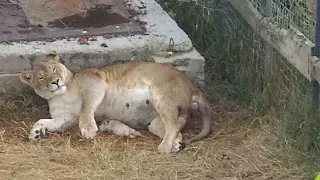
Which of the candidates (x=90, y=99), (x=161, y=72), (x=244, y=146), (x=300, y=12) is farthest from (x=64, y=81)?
(x=300, y=12)

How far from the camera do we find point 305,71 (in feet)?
17.0

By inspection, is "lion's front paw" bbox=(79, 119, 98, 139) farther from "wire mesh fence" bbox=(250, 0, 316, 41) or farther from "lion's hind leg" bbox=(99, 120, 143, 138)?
"wire mesh fence" bbox=(250, 0, 316, 41)

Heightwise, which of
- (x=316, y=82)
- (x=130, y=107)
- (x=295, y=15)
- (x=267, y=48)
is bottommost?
(x=130, y=107)

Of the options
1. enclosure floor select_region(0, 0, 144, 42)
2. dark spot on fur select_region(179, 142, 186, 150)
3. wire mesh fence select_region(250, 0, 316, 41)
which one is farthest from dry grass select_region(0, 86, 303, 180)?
enclosure floor select_region(0, 0, 144, 42)

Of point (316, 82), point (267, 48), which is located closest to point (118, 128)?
point (267, 48)

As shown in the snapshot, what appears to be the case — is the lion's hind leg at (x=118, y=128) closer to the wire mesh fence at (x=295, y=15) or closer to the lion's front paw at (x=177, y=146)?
the lion's front paw at (x=177, y=146)

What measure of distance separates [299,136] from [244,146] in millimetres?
395

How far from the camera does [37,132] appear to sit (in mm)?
5531

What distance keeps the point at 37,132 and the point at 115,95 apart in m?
0.62

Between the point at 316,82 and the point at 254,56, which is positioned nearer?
the point at 316,82

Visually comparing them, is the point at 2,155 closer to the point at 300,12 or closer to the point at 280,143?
the point at 280,143

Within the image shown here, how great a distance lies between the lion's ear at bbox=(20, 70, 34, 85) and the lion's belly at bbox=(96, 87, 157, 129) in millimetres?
526

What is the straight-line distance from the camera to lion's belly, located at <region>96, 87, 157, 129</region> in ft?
18.8

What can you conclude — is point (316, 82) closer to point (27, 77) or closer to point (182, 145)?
point (182, 145)
